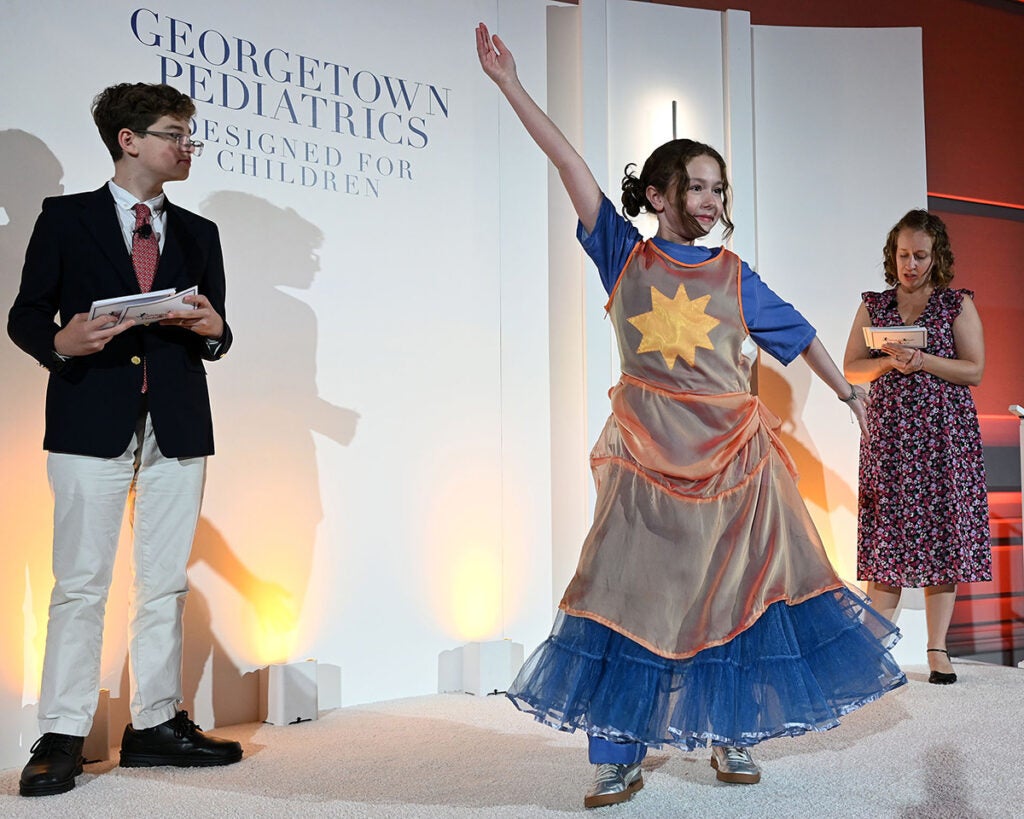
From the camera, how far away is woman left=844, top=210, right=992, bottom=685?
3.82 m

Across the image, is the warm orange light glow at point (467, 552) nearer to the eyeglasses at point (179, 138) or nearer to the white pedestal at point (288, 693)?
the white pedestal at point (288, 693)

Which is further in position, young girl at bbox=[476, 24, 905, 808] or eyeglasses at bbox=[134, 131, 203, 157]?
eyeglasses at bbox=[134, 131, 203, 157]

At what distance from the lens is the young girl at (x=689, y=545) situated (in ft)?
7.18

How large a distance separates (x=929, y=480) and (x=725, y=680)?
1991 millimetres

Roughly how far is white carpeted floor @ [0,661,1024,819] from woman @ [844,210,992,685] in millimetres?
619

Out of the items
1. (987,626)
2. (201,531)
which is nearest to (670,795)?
(201,531)

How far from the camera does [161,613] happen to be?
2.68 m

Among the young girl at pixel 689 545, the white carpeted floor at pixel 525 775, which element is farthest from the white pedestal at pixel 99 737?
the young girl at pixel 689 545

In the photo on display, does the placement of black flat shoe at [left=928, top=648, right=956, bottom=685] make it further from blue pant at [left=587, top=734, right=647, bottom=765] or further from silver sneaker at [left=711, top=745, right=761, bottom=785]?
blue pant at [left=587, top=734, right=647, bottom=765]

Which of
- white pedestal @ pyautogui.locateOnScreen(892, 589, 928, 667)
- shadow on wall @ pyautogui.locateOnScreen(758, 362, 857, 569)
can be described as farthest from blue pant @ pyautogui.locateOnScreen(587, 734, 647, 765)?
white pedestal @ pyautogui.locateOnScreen(892, 589, 928, 667)

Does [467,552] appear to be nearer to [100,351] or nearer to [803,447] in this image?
[803,447]

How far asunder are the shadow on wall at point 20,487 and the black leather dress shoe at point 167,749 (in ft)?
1.10

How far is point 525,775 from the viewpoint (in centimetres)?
257

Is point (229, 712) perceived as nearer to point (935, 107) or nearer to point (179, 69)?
point (179, 69)
